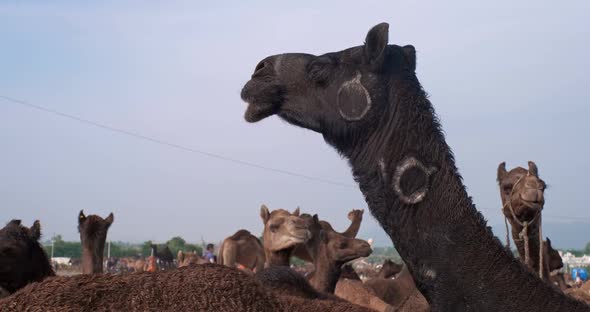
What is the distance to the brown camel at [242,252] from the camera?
20422 mm

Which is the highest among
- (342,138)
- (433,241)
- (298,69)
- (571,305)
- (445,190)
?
(298,69)

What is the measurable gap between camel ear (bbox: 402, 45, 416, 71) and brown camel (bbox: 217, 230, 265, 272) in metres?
16.5

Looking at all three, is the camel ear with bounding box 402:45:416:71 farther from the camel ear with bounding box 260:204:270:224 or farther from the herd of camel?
the camel ear with bounding box 260:204:270:224

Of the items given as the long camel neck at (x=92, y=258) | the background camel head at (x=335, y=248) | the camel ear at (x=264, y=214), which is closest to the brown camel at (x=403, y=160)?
the long camel neck at (x=92, y=258)

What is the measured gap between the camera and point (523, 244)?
27.1ft

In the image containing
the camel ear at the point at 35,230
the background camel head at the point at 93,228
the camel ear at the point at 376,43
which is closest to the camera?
the camel ear at the point at 376,43

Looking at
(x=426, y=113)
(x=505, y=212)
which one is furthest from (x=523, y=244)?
(x=426, y=113)

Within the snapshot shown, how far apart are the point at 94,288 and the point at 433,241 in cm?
141

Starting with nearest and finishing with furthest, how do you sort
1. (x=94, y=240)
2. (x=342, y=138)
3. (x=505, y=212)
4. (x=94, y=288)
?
(x=94, y=288), (x=342, y=138), (x=505, y=212), (x=94, y=240)

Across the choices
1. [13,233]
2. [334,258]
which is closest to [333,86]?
[13,233]

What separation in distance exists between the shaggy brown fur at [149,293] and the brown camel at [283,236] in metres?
9.13

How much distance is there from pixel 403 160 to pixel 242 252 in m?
17.3

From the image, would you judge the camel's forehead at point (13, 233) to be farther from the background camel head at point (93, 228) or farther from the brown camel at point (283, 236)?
the brown camel at point (283, 236)

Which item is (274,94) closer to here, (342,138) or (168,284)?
(342,138)
